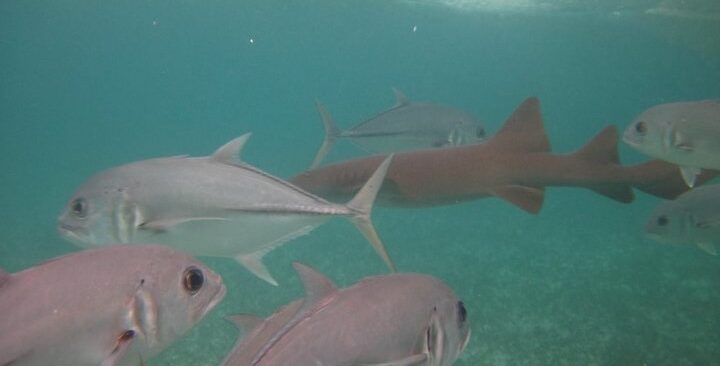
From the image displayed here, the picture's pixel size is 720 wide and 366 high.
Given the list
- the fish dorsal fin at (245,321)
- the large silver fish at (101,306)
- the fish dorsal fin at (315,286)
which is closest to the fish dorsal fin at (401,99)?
the fish dorsal fin at (245,321)

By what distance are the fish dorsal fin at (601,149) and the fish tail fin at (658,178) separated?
0.21 meters

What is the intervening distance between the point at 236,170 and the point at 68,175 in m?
26.1

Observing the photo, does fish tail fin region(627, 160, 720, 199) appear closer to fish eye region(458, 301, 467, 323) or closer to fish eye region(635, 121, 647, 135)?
fish eye region(635, 121, 647, 135)

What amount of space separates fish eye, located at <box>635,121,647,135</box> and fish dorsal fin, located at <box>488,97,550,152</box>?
730 millimetres

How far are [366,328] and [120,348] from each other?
2.86ft

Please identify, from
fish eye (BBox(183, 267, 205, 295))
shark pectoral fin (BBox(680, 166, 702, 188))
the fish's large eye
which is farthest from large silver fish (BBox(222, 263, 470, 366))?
shark pectoral fin (BBox(680, 166, 702, 188))

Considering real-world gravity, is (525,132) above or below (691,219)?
above

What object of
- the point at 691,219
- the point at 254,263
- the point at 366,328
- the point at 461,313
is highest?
the point at 366,328

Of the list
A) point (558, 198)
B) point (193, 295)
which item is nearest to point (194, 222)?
point (193, 295)

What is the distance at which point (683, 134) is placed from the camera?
407cm

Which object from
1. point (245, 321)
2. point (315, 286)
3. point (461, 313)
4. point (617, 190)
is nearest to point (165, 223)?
point (245, 321)

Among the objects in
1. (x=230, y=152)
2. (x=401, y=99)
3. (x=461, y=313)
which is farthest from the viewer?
(x=401, y=99)

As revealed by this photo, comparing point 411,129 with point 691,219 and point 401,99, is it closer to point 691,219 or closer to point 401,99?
point 401,99

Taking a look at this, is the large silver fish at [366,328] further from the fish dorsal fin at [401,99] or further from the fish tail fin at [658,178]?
the fish dorsal fin at [401,99]
